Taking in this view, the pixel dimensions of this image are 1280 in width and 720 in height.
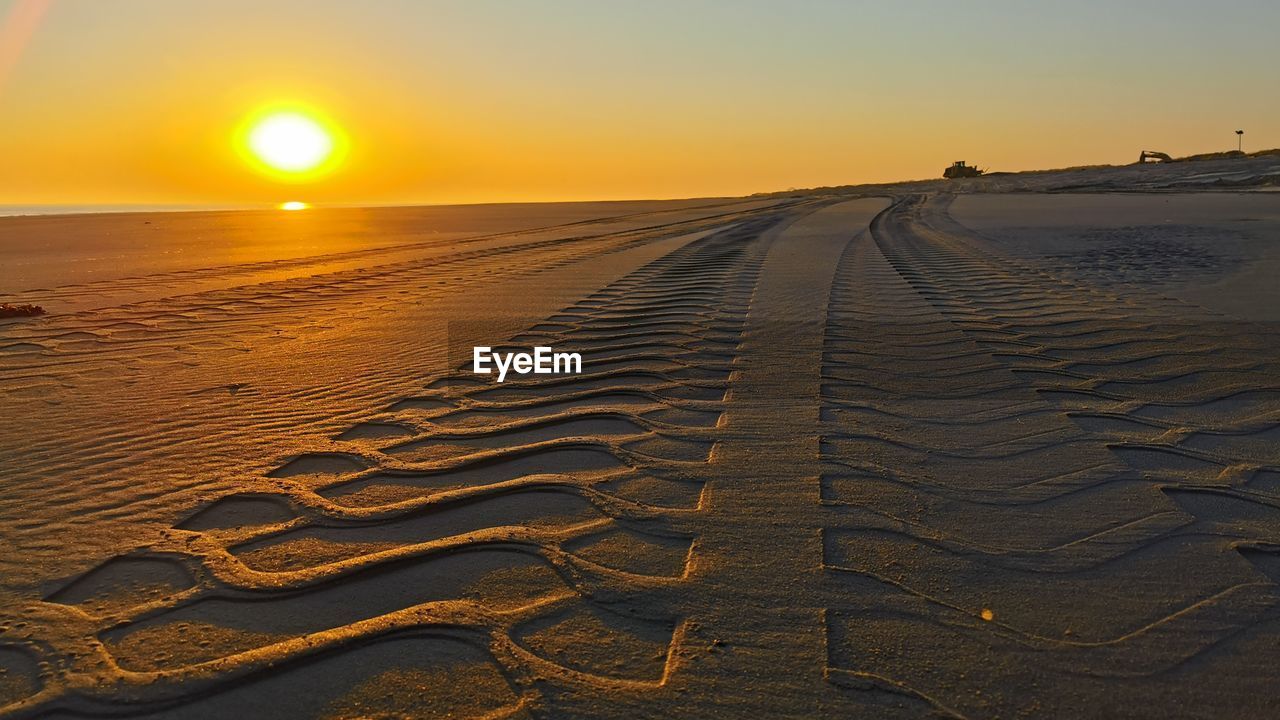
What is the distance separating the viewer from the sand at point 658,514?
158 centimetres

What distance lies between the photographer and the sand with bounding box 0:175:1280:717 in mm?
1580

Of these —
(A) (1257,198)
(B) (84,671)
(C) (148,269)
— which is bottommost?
(B) (84,671)

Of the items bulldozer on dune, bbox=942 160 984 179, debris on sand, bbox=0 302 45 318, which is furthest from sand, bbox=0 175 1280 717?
bulldozer on dune, bbox=942 160 984 179

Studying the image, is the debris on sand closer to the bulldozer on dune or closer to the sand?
the sand

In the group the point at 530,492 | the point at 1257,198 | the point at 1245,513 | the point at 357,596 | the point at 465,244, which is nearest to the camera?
the point at 357,596

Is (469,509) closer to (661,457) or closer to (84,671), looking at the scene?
(661,457)

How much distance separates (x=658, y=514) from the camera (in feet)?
7.65

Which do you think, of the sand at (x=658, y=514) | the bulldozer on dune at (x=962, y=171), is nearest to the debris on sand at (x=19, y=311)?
the sand at (x=658, y=514)

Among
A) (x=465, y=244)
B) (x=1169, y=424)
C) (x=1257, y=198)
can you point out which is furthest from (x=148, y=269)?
(x=1257, y=198)

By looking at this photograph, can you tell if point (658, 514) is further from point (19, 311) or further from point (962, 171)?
point (962, 171)

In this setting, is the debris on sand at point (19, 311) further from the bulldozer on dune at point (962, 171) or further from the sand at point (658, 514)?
the bulldozer on dune at point (962, 171)

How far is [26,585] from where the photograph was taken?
201cm

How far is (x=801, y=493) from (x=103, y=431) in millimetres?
2825

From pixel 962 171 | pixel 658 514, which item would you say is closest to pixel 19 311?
pixel 658 514
